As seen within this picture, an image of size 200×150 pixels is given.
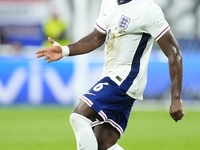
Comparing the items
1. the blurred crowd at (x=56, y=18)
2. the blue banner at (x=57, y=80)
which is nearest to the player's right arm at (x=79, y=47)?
the blue banner at (x=57, y=80)

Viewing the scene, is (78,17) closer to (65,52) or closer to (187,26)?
(187,26)

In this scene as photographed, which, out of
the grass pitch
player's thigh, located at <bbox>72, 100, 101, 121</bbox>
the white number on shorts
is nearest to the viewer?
player's thigh, located at <bbox>72, 100, 101, 121</bbox>

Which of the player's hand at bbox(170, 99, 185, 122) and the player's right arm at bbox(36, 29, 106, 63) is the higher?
the player's right arm at bbox(36, 29, 106, 63)

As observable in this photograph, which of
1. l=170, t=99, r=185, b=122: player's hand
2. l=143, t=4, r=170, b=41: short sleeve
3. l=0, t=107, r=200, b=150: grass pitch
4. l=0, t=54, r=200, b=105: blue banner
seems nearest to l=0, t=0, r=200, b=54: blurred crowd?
l=0, t=54, r=200, b=105: blue banner

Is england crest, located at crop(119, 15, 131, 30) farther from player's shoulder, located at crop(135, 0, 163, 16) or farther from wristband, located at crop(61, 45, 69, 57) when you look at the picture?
wristband, located at crop(61, 45, 69, 57)

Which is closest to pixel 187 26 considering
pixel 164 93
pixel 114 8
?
pixel 164 93

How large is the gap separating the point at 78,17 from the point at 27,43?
4.84m

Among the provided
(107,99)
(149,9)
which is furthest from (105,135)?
(149,9)

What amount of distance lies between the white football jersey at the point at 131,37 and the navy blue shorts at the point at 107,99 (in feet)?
0.20

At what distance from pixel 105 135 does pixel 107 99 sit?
45 cm

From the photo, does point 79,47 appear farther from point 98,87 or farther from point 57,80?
point 57,80

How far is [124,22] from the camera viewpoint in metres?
4.06

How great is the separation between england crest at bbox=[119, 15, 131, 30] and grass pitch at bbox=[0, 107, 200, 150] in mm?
3055

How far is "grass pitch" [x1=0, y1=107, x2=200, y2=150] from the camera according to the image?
7004mm
